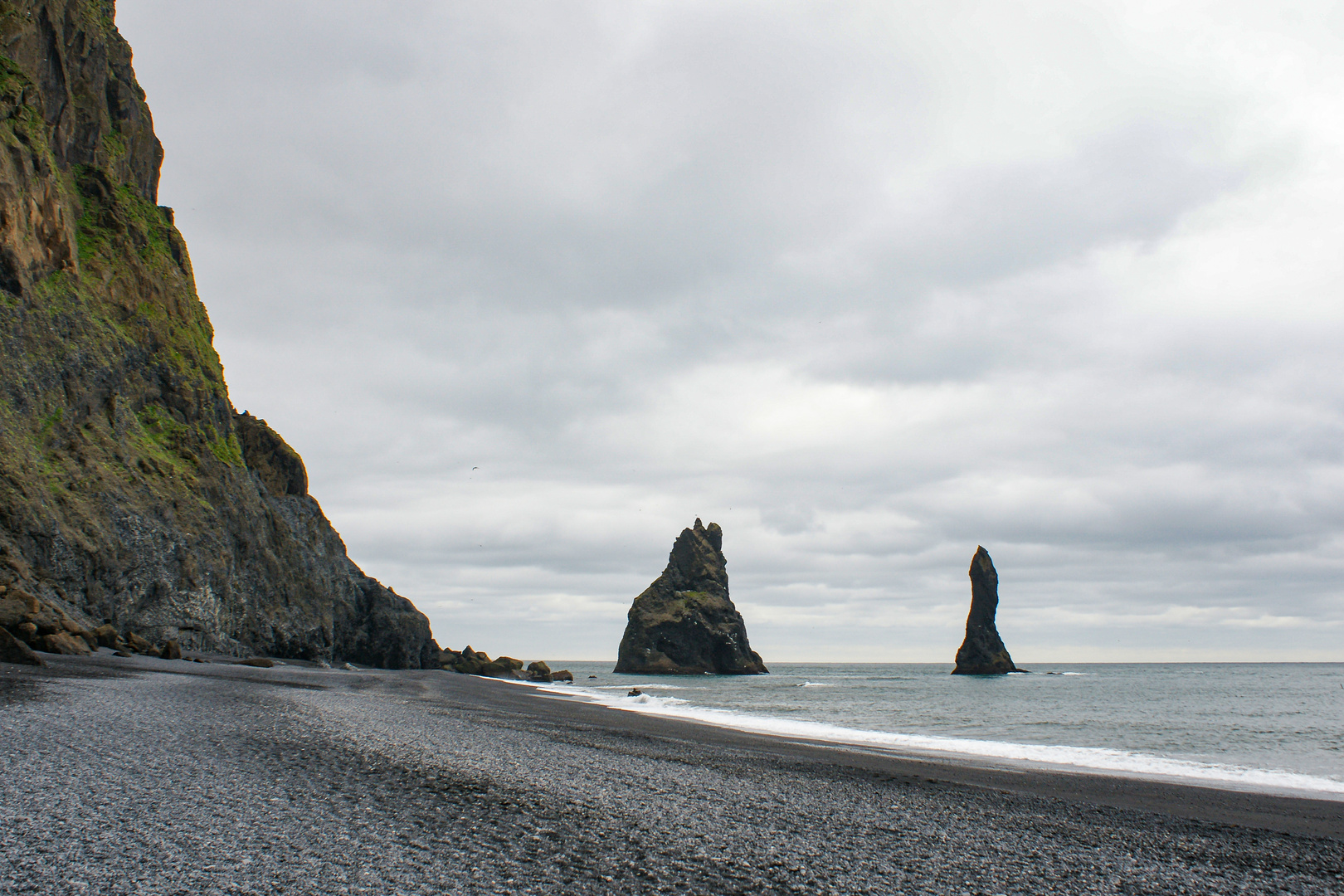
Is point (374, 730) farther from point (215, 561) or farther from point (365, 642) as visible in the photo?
point (365, 642)

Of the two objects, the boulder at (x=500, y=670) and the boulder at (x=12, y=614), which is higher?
the boulder at (x=12, y=614)

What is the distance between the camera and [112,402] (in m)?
31.9

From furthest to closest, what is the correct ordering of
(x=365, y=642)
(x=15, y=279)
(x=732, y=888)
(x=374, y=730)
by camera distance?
(x=365, y=642)
(x=15, y=279)
(x=374, y=730)
(x=732, y=888)

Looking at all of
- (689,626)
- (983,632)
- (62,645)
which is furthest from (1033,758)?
(983,632)

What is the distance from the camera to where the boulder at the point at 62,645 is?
54.1 ft

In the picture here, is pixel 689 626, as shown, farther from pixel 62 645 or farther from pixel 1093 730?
Answer: pixel 62 645

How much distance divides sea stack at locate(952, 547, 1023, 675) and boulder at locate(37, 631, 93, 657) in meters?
136

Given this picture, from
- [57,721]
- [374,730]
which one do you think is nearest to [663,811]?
[374,730]

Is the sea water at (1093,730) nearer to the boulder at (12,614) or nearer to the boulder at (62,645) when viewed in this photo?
the boulder at (62,645)

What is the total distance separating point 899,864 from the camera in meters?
4.91

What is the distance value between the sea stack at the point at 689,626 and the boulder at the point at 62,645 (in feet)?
372

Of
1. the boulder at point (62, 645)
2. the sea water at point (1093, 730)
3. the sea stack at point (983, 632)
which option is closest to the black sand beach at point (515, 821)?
the sea water at point (1093, 730)

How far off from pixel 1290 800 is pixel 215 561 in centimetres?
4016

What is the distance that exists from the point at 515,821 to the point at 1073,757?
18.7 metres
